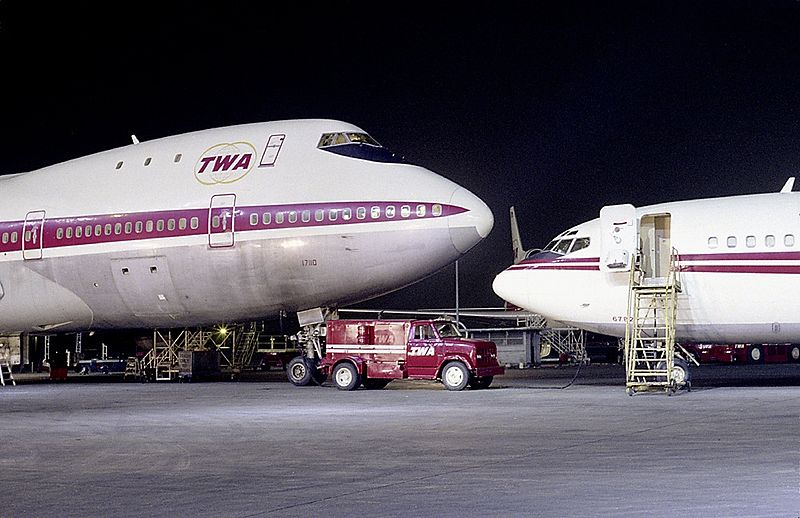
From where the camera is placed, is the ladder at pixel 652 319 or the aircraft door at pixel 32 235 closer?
the ladder at pixel 652 319

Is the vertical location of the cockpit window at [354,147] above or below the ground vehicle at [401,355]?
above

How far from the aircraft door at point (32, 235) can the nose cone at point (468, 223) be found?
43.0ft

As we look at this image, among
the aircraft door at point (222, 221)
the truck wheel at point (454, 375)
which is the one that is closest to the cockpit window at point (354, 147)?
the aircraft door at point (222, 221)

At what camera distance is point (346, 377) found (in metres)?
29.9

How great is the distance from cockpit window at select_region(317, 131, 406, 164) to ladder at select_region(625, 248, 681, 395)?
24.5 ft

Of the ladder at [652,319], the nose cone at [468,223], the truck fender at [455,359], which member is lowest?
the truck fender at [455,359]

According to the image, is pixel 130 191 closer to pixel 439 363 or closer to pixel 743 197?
pixel 439 363

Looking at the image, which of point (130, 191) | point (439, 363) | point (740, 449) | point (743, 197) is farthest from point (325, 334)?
point (740, 449)

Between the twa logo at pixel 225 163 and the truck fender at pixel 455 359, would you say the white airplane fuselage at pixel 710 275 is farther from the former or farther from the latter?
the twa logo at pixel 225 163

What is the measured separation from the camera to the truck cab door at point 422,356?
96.3 ft

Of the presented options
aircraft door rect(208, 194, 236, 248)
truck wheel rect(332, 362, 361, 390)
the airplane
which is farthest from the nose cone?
aircraft door rect(208, 194, 236, 248)

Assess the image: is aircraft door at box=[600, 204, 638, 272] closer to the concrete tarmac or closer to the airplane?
the airplane

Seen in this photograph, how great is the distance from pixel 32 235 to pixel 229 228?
7.18 metres

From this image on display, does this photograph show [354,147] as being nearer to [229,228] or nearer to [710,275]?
[229,228]
